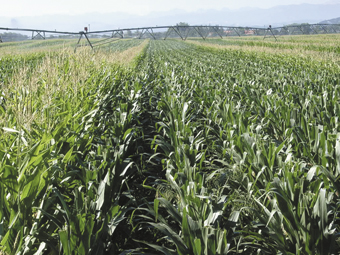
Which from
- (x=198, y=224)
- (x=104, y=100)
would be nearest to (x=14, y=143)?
(x=198, y=224)

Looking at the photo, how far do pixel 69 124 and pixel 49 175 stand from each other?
4.63 feet

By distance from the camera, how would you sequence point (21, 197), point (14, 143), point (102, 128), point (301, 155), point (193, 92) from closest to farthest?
point (21, 197)
point (14, 143)
point (301, 155)
point (102, 128)
point (193, 92)

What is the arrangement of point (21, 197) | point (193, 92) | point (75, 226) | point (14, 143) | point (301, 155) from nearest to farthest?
1. point (75, 226)
2. point (21, 197)
3. point (14, 143)
4. point (301, 155)
5. point (193, 92)

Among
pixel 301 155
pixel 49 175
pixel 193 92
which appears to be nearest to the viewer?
pixel 49 175

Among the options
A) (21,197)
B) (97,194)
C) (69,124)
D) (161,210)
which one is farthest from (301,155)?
(21,197)

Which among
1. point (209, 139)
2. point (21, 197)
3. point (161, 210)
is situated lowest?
point (161, 210)

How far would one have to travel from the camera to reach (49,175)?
8.12ft

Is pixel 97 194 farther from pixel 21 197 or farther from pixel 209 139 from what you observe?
pixel 209 139

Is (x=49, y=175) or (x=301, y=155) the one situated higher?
(x=49, y=175)

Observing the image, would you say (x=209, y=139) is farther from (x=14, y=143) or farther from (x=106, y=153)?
(x=14, y=143)

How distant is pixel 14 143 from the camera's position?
3.07 meters

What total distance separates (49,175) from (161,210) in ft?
3.94

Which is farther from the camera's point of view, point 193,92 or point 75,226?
point 193,92

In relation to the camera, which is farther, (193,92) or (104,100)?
(193,92)
